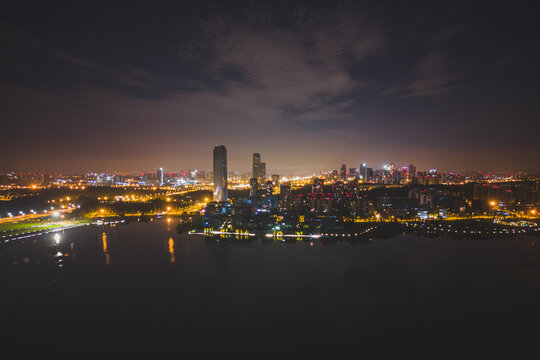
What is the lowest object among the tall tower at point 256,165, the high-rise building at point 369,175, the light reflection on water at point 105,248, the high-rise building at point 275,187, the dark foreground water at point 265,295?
the dark foreground water at point 265,295

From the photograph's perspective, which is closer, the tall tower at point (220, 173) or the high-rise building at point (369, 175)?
the tall tower at point (220, 173)

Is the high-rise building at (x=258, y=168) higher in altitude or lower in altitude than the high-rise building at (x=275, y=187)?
higher

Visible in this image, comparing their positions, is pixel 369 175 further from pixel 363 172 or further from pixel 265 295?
pixel 265 295

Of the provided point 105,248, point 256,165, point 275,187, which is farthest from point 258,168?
point 105,248

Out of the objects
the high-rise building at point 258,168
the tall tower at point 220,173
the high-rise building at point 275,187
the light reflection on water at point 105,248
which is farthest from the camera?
the high-rise building at point 258,168

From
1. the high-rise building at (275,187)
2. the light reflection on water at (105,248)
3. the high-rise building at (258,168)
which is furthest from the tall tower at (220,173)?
the high-rise building at (258,168)

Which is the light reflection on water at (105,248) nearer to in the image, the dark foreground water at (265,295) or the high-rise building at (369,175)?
the dark foreground water at (265,295)
